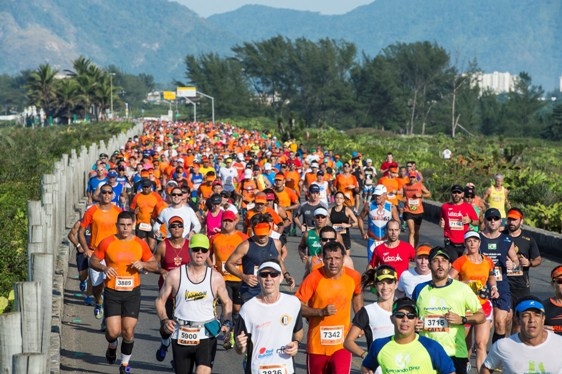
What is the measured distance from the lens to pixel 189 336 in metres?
10.4

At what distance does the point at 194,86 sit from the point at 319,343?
16505 centimetres

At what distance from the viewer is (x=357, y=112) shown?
149 m

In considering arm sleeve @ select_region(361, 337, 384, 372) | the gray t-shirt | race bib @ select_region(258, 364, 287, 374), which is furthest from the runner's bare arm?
the gray t-shirt

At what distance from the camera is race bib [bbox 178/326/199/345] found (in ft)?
34.2

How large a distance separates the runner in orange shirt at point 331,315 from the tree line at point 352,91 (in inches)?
4887

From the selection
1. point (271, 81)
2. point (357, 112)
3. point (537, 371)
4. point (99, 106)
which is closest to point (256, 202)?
point (537, 371)

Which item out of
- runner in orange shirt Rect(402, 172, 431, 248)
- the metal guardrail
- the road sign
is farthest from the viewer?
the road sign

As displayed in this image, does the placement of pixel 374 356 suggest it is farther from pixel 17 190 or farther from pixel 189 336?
pixel 17 190

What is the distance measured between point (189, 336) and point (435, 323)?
2.09 meters

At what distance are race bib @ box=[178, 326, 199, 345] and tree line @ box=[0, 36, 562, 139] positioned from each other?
123543mm

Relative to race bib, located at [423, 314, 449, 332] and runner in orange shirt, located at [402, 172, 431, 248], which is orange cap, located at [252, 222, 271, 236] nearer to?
race bib, located at [423, 314, 449, 332]

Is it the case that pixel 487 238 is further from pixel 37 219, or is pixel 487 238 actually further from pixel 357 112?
pixel 357 112

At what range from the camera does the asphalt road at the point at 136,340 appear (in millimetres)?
12805

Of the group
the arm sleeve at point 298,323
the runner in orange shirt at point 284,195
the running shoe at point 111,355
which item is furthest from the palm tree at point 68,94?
the arm sleeve at point 298,323
